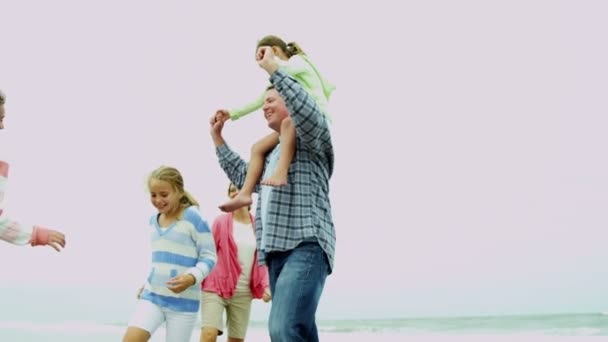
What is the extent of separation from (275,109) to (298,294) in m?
0.71

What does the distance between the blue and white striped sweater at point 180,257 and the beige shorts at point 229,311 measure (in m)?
1.06

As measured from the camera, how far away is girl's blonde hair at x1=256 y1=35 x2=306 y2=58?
11.9ft

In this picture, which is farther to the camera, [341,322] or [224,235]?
[341,322]

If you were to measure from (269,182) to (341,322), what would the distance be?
1185 centimetres

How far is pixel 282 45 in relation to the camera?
12.0 ft

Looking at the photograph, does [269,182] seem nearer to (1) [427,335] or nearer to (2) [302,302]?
(2) [302,302]

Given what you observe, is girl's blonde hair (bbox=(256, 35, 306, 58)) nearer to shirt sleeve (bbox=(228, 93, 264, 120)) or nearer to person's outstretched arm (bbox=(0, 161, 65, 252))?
shirt sleeve (bbox=(228, 93, 264, 120))

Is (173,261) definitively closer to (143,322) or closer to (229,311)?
(143,322)

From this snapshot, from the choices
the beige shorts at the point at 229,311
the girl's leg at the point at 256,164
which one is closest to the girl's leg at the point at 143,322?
the girl's leg at the point at 256,164

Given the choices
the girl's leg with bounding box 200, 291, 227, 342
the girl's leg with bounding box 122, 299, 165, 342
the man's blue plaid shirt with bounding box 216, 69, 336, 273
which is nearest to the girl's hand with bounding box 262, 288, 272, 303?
the girl's leg with bounding box 200, 291, 227, 342

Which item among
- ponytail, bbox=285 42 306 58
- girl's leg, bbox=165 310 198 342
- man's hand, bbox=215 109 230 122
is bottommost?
girl's leg, bbox=165 310 198 342

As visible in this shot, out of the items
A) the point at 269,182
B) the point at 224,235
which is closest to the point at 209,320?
A: the point at 224,235

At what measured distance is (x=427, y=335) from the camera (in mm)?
12844

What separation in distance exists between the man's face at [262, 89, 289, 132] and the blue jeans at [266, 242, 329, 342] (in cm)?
49
